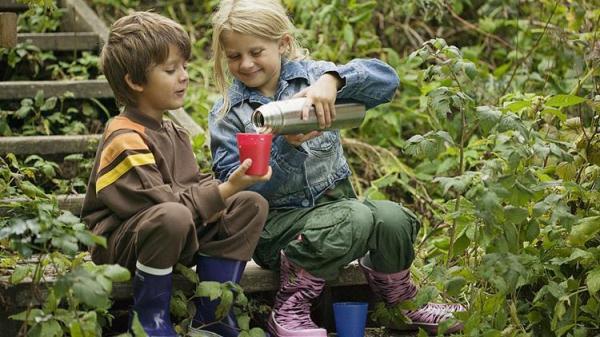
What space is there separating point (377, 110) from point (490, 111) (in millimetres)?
2186

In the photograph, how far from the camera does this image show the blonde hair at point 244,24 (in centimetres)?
328

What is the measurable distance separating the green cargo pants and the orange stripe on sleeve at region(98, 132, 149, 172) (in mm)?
564

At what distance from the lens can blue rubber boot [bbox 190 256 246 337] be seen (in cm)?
309

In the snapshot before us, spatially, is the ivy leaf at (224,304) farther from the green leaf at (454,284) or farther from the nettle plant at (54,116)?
the nettle plant at (54,116)

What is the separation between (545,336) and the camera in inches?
127

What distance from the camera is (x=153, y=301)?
116 inches

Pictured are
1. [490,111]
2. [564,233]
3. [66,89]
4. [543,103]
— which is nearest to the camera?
[490,111]

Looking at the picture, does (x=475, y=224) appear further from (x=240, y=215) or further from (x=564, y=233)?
(x=240, y=215)

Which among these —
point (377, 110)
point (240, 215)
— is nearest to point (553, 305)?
point (240, 215)

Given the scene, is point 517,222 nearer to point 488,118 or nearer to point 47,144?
point 488,118

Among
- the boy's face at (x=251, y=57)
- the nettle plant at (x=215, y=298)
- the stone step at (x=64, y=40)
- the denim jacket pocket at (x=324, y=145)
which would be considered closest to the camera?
the nettle plant at (x=215, y=298)

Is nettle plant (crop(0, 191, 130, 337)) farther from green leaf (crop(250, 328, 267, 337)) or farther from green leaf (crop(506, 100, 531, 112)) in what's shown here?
green leaf (crop(506, 100, 531, 112))

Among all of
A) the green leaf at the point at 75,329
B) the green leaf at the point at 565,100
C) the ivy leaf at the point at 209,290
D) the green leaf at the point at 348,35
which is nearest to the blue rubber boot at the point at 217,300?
the ivy leaf at the point at 209,290

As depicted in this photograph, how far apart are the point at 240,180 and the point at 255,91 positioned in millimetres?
574
